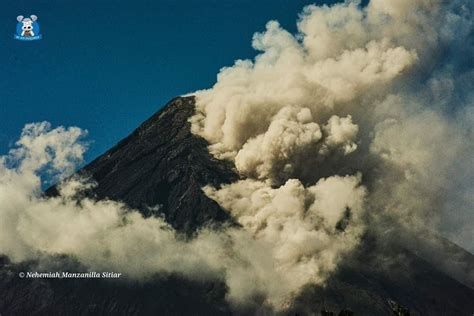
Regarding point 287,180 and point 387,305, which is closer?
point 287,180

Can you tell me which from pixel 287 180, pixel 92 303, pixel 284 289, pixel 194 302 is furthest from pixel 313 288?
pixel 92 303

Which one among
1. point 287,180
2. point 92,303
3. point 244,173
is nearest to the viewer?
point 287,180

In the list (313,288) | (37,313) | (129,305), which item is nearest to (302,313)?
(313,288)

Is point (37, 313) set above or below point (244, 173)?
below

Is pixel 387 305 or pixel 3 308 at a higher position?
pixel 3 308

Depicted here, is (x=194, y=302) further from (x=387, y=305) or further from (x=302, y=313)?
(x=387, y=305)

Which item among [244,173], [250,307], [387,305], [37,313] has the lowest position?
[387,305]

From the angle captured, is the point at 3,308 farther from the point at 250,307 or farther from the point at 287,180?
the point at 287,180

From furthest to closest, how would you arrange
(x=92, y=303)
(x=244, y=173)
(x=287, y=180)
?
(x=92, y=303) → (x=244, y=173) → (x=287, y=180)

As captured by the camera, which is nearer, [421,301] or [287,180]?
[287,180]
